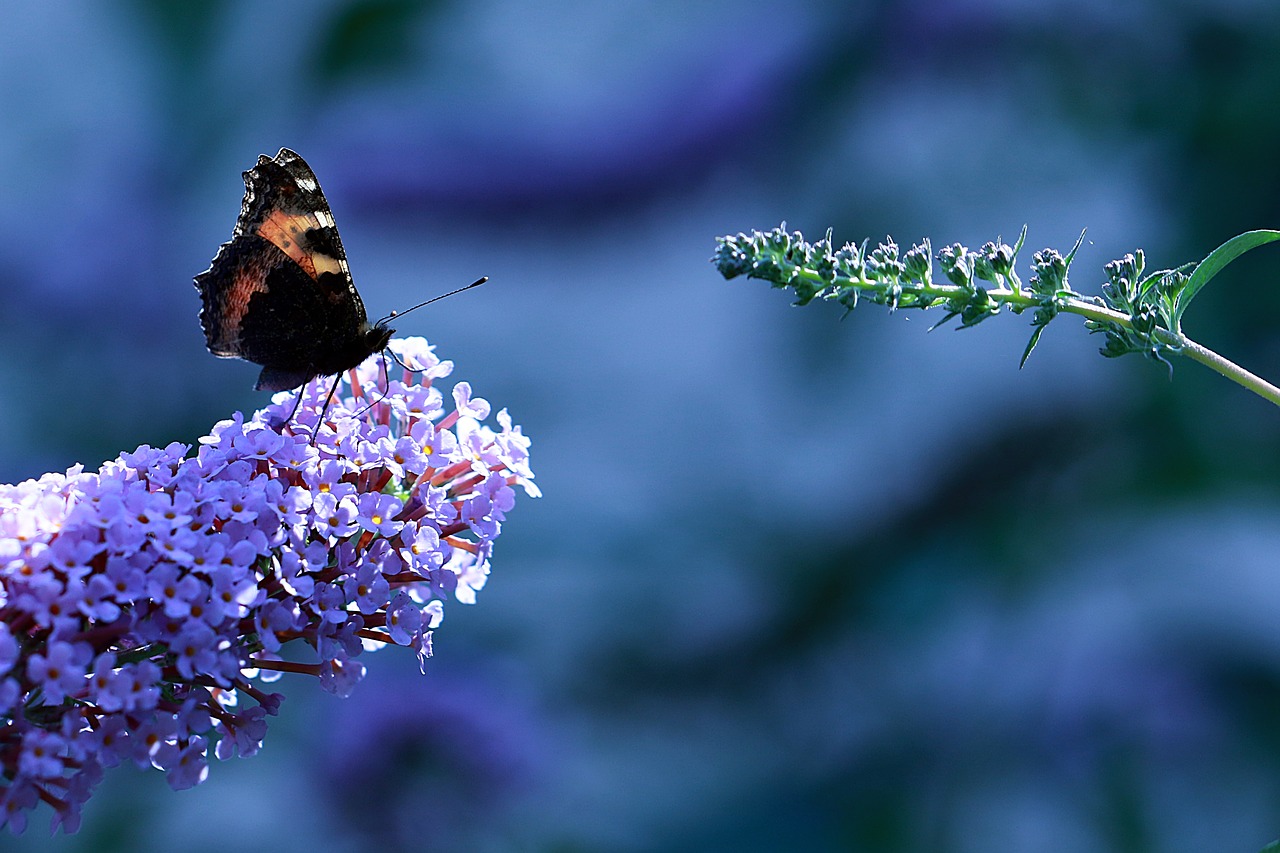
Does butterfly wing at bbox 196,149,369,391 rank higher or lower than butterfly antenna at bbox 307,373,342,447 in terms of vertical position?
higher

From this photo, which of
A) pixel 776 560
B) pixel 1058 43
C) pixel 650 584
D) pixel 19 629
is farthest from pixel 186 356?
pixel 1058 43

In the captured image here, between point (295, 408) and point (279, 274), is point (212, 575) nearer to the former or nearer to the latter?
point (295, 408)

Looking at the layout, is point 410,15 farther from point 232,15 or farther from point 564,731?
point 564,731

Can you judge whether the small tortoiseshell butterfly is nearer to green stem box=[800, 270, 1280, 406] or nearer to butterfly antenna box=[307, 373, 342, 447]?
butterfly antenna box=[307, 373, 342, 447]

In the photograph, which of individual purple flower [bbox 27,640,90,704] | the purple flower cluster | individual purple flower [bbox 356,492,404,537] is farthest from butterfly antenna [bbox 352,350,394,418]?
individual purple flower [bbox 27,640,90,704]

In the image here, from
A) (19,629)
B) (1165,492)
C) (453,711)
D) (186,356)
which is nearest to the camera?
(19,629)

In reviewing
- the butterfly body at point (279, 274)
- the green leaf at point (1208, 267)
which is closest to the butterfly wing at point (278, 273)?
the butterfly body at point (279, 274)

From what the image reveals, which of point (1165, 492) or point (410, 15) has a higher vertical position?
point (410, 15)
